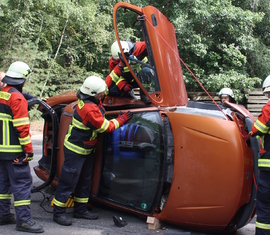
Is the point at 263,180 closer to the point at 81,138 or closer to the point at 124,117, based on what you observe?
the point at 124,117

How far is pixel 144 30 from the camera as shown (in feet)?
11.4

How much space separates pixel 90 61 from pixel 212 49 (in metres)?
5.40

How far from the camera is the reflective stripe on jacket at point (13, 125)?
3178mm

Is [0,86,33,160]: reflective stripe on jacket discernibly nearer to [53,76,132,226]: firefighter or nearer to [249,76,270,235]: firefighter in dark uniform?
[53,76,132,226]: firefighter

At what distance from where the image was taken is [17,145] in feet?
10.7

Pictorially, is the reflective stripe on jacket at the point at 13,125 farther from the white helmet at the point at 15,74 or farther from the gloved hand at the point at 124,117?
the gloved hand at the point at 124,117

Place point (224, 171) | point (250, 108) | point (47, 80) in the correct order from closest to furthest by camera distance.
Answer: point (224, 171)
point (250, 108)
point (47, 80)

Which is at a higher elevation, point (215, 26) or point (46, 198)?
point (215, 26)

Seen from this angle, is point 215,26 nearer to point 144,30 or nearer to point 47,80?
point 47,80

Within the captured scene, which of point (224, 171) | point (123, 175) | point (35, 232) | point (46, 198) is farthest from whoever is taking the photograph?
point (46, 198)

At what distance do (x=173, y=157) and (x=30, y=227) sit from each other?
1.61 m

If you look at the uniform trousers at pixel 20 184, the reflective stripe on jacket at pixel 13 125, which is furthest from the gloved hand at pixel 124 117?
the uniform trousers at pixel 20 184

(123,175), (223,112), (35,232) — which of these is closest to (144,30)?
(223,112)

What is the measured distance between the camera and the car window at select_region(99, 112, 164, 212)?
3240 mm
